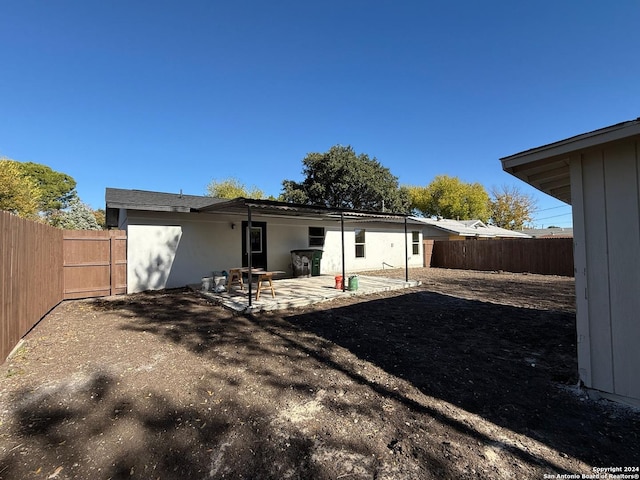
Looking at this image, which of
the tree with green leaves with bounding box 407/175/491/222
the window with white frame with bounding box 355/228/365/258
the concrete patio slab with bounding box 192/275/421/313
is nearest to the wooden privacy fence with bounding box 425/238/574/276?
the window with white frame with bounding box 355/228/365/258

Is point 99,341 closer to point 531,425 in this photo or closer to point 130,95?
point 531,425

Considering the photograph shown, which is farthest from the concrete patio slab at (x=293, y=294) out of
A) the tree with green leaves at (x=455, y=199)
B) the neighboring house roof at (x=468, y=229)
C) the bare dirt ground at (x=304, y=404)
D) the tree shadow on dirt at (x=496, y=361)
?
the tree with green leaves at (x=455, y=199)

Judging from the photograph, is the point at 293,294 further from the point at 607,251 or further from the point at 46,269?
the point at 607,251

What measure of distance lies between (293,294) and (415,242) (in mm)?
11703

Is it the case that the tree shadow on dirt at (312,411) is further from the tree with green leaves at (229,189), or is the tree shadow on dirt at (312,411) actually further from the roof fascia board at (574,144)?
the tree with green leaves at (229,189)

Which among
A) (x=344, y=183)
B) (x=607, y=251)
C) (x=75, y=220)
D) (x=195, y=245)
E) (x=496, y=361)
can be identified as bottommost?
(x=496, y=361)

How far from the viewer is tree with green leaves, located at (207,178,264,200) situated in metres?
34.6

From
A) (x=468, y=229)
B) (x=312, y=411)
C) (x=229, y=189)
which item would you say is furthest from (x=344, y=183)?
(x=312, y=411)

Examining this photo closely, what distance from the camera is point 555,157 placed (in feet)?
10.1

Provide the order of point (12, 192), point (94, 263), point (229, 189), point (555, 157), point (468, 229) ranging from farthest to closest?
point (229, 189) < point (468, 229) < point (12, 192) < point (94, 263) < point (555, 157)

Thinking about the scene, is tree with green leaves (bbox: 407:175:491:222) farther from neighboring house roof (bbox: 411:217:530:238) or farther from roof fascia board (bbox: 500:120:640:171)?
roof fascia board (bbox: 500:120:640:171)

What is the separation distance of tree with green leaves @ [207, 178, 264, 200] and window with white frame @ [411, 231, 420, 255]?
22.5 metres

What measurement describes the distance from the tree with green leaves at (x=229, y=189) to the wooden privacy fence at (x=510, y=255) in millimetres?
24045

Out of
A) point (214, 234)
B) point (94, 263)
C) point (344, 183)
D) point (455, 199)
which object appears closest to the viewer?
point (94, 263)
